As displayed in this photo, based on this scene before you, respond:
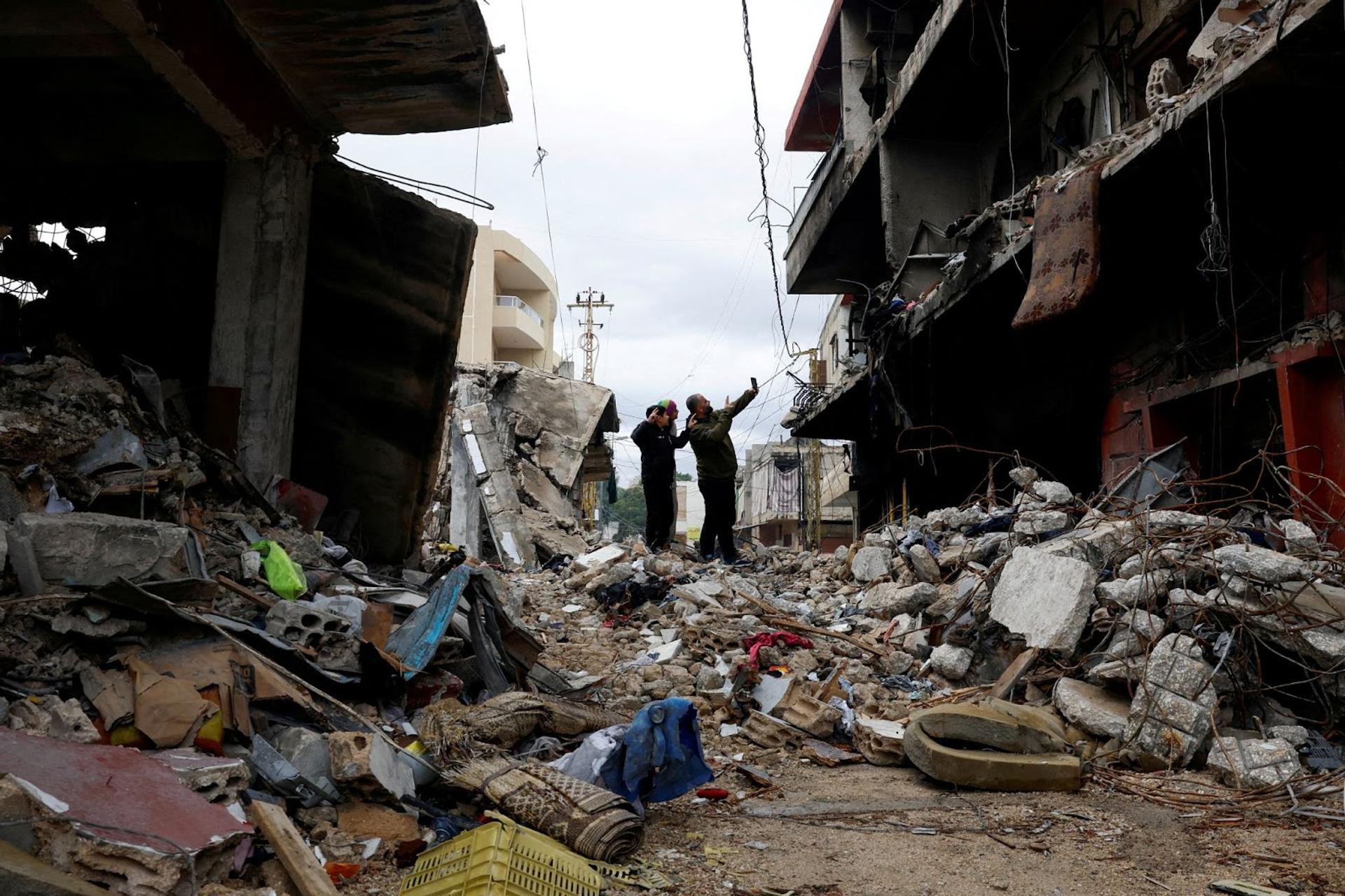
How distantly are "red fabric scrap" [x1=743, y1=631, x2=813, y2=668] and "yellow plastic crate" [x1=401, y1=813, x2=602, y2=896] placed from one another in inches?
117

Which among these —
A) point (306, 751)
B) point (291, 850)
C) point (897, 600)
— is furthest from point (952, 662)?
point (291, 850)

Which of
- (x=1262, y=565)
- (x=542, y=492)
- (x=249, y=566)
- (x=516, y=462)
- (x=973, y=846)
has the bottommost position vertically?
(x=973, y=846)

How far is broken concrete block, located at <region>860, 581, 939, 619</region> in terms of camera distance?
6.05 meters

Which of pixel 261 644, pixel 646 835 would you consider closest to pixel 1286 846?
pixel 646 835

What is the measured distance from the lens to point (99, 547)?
3.36 meters

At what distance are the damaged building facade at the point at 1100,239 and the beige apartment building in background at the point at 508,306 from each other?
62.1 ft

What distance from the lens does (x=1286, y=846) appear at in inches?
109

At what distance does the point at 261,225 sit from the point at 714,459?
5.81 meters

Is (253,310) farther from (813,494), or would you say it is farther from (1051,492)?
(813,494)

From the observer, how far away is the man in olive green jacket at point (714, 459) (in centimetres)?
1013

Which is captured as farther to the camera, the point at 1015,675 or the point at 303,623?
the point at 1015,675

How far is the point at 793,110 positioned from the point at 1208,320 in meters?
13.7

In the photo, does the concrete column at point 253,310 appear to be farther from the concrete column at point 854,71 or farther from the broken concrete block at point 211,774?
the concrete column at point 854,71

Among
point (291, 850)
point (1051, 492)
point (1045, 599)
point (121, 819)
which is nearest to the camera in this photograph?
point (121, 819)
